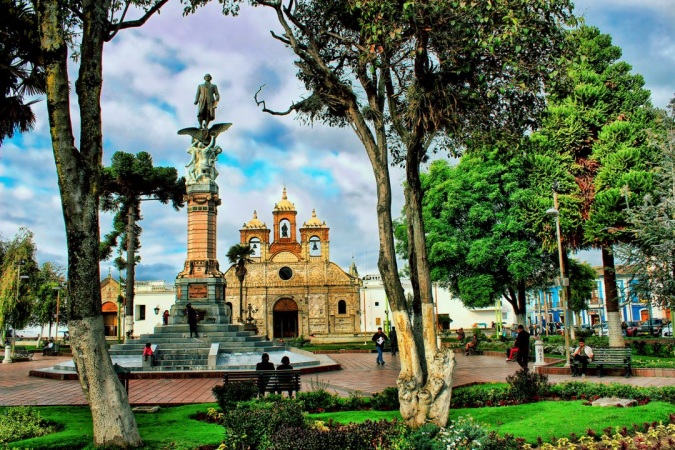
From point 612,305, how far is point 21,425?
1893cm

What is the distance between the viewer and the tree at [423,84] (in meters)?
7.49

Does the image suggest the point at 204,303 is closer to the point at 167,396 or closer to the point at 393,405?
the point at 167,396

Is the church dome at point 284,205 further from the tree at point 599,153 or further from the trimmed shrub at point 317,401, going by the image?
the trimmed shrub at point 317,401

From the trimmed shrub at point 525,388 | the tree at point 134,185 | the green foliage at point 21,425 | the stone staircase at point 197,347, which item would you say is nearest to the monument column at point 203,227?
the stone staircase at point 197,347

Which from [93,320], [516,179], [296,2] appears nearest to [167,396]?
[93,320]

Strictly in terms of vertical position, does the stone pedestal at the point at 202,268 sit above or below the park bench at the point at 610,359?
above

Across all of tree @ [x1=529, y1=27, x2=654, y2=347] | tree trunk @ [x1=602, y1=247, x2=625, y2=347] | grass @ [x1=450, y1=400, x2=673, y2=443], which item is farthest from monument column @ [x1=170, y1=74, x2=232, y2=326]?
grass @ [x1=450, y1=400, x2=673, y2=443]

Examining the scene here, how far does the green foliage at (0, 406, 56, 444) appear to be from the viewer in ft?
25.2

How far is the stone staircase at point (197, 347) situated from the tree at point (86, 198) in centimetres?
1156

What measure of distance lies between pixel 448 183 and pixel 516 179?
3607 mm

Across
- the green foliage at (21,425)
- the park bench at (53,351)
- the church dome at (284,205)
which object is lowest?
the park bench at (53,351)

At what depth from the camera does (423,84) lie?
8.52 meters

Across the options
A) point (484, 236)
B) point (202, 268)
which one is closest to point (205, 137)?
point (202, 268)

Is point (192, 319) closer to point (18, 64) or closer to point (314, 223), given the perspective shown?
point (18, 64)
